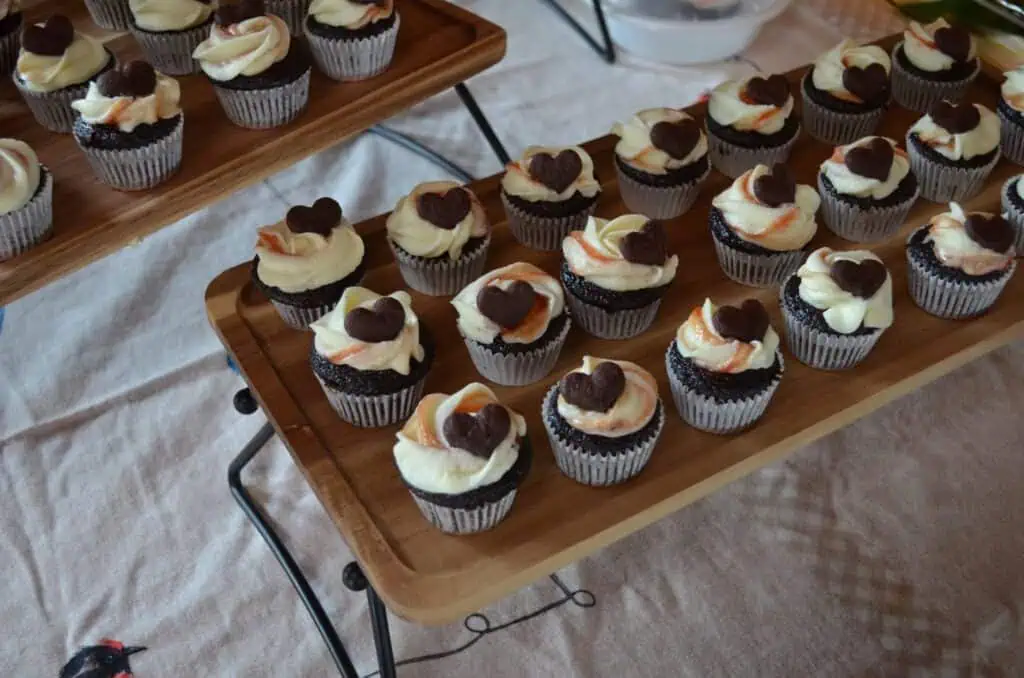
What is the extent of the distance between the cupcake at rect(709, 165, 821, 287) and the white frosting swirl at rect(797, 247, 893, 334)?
67 millimetres

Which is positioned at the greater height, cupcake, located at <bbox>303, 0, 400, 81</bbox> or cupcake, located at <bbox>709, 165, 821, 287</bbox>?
cupcake, located at <bbox>303, 0, 400, 81</bbox>

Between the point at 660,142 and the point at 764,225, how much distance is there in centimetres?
21

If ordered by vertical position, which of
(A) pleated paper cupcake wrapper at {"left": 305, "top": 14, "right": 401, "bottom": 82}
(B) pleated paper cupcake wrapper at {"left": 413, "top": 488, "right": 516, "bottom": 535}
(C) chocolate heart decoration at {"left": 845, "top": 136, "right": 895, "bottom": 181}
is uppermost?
(A) pleated paper cupcake wrapper at {"left": 305, "top": 14, "right": 401, "bottom": 82}

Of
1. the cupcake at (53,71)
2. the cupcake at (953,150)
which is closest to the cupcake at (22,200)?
the cupcake at (53,71)

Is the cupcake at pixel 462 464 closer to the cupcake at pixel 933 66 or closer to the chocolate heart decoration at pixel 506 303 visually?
the chocolate heart decoration at pixel 506 303

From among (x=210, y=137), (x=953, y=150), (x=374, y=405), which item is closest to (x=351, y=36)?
(x=210, y=137)

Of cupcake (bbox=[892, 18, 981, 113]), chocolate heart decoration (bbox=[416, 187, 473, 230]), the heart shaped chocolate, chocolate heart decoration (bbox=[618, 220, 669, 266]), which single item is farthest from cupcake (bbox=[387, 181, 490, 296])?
cupcake (bbox=[892, 18, 981, 113])

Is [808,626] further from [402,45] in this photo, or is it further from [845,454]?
[402,45]

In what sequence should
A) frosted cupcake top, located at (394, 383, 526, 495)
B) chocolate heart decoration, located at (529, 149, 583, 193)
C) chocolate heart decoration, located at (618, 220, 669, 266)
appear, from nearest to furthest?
1. frosted cupcake top, located at (394, 383, 526, 495)
2. chocolate heart decoration, located at (618, 220, 669, 266)
3. chocolate heart decoration, located at (529, 149, 583, 193)

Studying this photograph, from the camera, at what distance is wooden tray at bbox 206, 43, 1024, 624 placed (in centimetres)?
107

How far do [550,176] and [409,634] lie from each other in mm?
768

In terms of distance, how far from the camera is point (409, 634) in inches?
62.0

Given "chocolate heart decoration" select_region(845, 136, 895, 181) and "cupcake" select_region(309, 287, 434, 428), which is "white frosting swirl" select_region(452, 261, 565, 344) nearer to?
"cupcake" select_region(309, 287, 434, 428)

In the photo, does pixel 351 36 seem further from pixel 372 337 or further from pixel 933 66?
pixel 933 66
